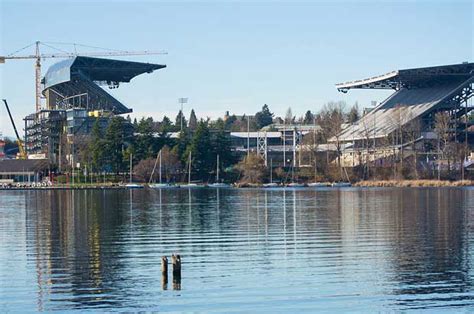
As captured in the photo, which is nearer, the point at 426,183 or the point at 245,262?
the point at 245,262

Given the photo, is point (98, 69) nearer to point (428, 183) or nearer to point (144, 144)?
point (144, 144)

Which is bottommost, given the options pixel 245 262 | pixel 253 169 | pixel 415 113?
pixel 245 262

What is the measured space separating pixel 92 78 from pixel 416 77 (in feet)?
191

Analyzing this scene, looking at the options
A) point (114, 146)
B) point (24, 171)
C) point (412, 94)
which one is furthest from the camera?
point (412, 94)

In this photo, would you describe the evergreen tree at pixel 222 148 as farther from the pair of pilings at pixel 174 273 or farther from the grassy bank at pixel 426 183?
the pair of pilings at pixel 174 273

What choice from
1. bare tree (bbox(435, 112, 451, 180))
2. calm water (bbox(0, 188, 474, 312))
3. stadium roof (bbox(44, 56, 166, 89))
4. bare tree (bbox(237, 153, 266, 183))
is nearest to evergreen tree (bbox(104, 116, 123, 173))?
bare tree (bbox(237, 153, 266, 183))

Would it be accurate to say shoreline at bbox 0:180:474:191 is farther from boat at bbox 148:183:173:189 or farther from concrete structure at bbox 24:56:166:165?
concrete structure at bbox 24:56:166:165

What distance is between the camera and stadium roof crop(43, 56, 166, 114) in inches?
6260

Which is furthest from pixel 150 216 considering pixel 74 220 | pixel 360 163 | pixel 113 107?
pixel 113 107

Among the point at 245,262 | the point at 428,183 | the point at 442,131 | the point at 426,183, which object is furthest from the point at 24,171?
the point at 245,262

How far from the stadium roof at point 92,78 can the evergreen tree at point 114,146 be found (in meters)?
23.5

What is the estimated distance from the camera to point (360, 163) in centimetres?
13550

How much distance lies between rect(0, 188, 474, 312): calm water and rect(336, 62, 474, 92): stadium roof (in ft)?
246

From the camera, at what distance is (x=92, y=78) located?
166 m
